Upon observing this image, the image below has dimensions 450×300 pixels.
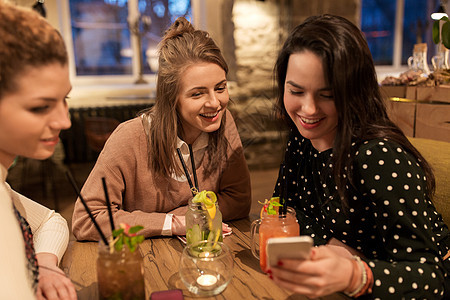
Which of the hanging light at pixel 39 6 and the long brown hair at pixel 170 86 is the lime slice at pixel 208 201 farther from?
the hanging light at pixel 39 6

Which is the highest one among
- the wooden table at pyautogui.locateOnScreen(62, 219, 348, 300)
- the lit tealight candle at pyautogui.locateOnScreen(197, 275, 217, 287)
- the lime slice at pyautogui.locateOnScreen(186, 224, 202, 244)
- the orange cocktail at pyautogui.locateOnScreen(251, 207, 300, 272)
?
the orange cocktail at pyautogui.locateOnScreen(251, 207, 300, 272)

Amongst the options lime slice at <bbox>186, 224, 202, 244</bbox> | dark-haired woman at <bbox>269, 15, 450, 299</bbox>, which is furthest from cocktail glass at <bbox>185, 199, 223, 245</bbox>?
dark-haired woman at <bbox>269, 15, 450, 299</bbox>

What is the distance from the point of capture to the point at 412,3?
638 centimetres

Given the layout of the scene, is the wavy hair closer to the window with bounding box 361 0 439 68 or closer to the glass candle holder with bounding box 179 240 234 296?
the glass candle holder with bounding box 179 240 234 296

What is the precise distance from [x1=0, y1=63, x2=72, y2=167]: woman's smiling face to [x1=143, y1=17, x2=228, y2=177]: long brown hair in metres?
0.67

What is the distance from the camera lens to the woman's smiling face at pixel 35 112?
2.53 ft

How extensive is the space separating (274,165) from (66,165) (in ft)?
9.00

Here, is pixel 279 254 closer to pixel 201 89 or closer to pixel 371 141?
pixel 371 141

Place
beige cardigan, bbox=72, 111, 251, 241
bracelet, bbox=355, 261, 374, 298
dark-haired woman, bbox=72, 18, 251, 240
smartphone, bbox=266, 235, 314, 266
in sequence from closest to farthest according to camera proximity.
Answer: smartphone, bbox=266, 235, 314, 266
bracelet, bbox=355, 261, 374, 298
beige cardigan, bbox=72, 111, 251, 241
dark-haired woman, bbox=72, 18, 251, 240

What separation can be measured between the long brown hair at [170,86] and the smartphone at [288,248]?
837 mm

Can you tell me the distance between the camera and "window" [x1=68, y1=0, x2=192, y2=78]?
496 centimetres

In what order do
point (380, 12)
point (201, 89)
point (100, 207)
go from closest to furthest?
point (100, 207), point (201, 89), point (380, 12)

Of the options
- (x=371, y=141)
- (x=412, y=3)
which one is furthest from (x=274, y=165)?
(x=371, y=141)

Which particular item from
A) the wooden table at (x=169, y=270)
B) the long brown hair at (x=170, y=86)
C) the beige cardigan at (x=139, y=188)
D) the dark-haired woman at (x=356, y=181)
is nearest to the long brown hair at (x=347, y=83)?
the dark-haired woman at (x=356, y=181)
